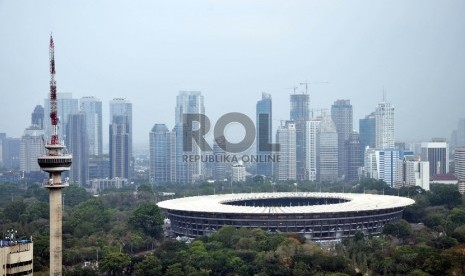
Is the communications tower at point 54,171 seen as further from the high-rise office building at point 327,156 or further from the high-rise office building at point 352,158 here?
the high-rise office building at point 352,158

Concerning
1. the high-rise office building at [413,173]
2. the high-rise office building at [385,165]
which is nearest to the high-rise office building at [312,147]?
the high-rise office building at [385,165]

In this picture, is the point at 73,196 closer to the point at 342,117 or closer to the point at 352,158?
the point at 352,158

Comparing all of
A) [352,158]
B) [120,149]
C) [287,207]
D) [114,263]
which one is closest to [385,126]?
[352,158]

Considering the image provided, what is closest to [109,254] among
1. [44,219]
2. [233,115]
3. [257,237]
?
[257,237]

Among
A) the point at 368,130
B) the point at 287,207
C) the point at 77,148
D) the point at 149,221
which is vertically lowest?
the point at 149,221

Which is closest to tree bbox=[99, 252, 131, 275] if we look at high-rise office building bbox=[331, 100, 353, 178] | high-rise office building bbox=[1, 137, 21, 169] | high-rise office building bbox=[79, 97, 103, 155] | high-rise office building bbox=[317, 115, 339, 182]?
high-rise office building bbox=[1, 137, 21, 169]

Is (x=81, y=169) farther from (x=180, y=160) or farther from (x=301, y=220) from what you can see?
(x=301, y=220)

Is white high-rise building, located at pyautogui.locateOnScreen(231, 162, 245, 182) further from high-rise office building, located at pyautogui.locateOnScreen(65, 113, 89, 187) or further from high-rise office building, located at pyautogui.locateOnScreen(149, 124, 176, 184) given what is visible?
high-rise office building, located at pyautogui.locateOnScreen(65, 113, 89, 187)
